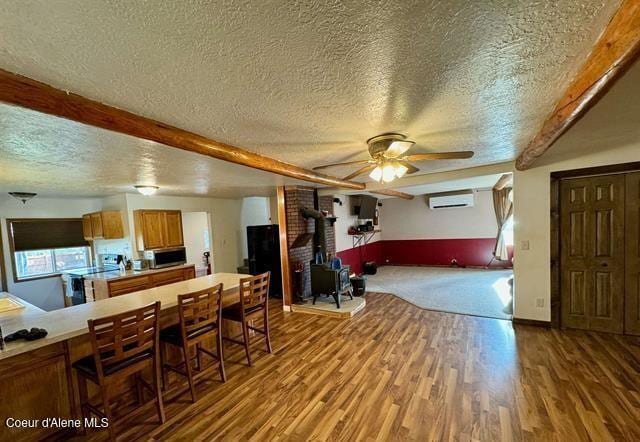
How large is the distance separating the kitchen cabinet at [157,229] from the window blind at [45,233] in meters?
1.62

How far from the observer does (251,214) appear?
24.3 ft

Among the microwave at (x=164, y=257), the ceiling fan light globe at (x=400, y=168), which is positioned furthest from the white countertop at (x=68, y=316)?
the ceiling fan light globe at (x=400, y=168)

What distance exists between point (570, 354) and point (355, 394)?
7.96ft

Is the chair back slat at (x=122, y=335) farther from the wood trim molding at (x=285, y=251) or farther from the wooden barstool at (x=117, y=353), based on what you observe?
the wood trim molding at (x=285, y=251)

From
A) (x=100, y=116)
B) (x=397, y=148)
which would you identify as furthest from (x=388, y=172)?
(x=100, y=116)

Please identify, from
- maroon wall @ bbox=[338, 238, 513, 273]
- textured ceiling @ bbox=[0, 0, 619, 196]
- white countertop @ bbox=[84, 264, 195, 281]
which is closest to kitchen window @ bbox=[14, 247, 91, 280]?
white countertop @ bbox=[84, 264, 195, 281]

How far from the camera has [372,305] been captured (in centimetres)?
472

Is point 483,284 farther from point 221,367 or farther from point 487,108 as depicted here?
point 221,367

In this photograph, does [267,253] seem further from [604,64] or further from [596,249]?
[604,64]

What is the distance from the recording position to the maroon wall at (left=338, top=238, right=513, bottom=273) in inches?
285

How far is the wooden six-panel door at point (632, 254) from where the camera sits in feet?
10.0

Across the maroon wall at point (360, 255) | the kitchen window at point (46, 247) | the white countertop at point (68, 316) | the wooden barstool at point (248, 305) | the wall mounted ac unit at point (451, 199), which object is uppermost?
the wall mounted ac unit at point (451, 199)

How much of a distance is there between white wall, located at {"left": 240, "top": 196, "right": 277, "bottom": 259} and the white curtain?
609 cm

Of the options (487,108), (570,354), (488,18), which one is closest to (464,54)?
(488,18)
